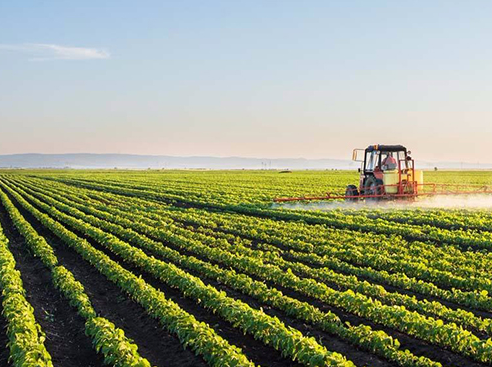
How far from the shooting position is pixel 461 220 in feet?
65.1

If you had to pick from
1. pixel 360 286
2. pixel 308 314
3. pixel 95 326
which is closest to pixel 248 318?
pixel 308 314

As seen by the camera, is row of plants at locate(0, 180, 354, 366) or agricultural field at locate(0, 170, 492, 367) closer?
row of plants at locate(0, 180, 354, 366)

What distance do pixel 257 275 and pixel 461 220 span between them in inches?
443

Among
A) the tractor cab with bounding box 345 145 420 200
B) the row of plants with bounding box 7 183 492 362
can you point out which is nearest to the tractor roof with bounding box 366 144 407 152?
the tractor cab with bounding box 345 145 420 200

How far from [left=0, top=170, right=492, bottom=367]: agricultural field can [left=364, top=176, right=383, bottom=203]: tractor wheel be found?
541cm

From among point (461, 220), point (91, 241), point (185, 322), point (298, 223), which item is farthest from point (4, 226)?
point (461, 220)

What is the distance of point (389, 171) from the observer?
77.9 ft

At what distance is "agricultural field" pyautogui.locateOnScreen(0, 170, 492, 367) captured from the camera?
738 centimetres

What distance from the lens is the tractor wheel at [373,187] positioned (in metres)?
24.0

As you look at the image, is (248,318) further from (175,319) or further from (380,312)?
(380,312)

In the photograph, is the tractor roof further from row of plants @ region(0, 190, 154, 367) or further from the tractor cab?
row of plants @ region(0, 190, 154, 367)

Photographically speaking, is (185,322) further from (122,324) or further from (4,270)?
(4,270)

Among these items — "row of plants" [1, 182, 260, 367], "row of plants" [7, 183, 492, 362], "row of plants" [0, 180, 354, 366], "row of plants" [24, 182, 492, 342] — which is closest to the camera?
"row of plants" [0, 180, 354, 366]

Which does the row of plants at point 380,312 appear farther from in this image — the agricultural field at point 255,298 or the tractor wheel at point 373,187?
the tractor wheel at point 373,187
